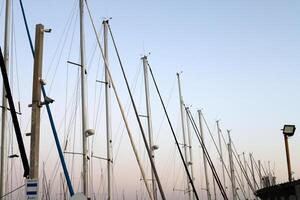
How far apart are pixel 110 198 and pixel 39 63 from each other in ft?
49.6

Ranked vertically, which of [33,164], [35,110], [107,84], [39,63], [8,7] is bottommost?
[33,164]

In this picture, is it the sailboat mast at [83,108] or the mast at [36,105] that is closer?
the mast at [36,105]

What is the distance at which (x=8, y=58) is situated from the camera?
23.0 metres

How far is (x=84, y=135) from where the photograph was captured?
74.9ft

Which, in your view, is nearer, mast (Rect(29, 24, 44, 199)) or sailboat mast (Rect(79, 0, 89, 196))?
mast (Rect(29, 24, 44, 199))

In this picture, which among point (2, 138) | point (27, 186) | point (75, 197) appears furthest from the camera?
point (2, 138)

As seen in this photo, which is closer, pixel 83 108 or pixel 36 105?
pixel 36 105

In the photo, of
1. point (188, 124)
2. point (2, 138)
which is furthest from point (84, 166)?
point (188, 124)

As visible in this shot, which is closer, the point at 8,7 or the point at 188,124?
the point at 8,7

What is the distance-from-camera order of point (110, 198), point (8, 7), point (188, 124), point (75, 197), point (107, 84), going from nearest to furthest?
point (75, 197) → point (8, 7) → point (110, 198) → point (107, 84) → point (188, 124)

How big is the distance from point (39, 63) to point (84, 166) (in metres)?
9.81

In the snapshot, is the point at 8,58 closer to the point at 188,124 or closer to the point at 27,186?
the point at 27,186

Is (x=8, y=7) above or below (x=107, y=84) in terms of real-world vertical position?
above

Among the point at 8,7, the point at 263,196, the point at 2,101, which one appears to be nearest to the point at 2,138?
the point at 2,101
